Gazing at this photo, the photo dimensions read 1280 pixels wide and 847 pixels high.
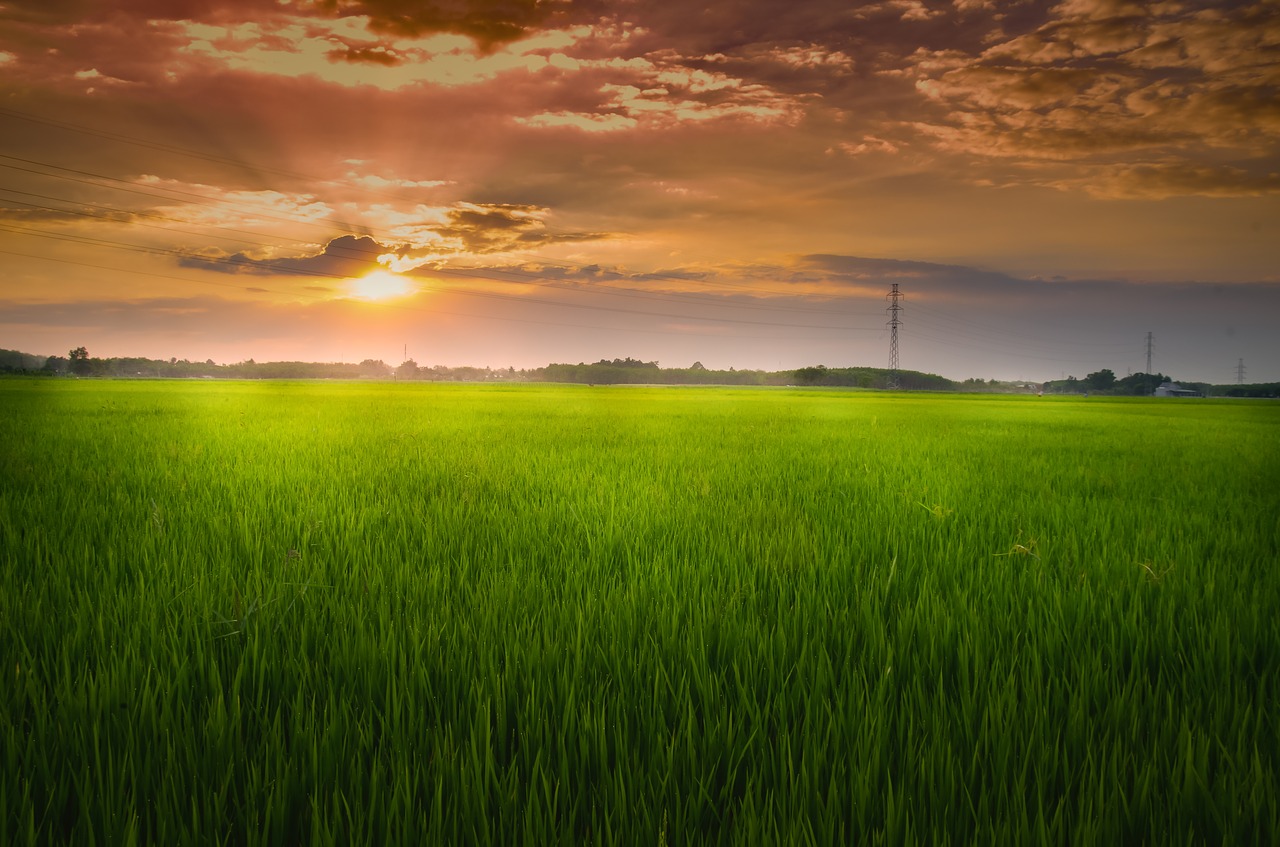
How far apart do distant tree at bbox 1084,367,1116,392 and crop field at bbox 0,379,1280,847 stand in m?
156

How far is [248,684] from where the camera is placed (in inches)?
67.8

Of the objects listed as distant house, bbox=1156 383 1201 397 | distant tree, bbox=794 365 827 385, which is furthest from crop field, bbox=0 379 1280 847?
distant house, bbox=1156 383 1201 397

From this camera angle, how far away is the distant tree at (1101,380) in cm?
12782

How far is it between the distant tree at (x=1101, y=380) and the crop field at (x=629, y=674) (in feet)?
510

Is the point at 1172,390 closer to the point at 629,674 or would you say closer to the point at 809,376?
the point at 809,376

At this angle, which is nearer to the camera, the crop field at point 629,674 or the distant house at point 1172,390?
the crop field at point 629,674

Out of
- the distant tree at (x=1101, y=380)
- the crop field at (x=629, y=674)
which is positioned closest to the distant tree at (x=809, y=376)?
the distant tree at (x=1101, y=380)

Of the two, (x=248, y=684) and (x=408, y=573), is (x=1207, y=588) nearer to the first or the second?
(x=408, y=573)

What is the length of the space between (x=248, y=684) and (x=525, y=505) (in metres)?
2.67

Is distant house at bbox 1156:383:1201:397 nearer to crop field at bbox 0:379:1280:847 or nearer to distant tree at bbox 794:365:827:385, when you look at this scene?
distant tree at bbox 794:365:827:385

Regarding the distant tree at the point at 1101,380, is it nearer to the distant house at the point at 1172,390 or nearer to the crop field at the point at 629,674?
the distant house at the point at 1172,390

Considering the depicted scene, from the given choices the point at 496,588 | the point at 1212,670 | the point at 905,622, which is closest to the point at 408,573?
the point at 496,588

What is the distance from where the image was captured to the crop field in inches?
46.4

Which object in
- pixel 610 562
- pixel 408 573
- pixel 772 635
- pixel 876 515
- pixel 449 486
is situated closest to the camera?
pixel 772 635
